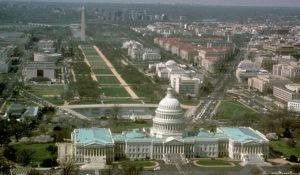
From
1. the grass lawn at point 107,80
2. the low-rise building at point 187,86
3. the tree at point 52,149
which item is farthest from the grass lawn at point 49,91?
the tree at point 52,149

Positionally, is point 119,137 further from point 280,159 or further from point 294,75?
point 294,75

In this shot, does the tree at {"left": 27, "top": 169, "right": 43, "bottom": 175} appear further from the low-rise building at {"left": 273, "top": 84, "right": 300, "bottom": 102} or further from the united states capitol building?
the low-rise building at {"left": 273, "top": 84, "right": 300, "bottom": 102}

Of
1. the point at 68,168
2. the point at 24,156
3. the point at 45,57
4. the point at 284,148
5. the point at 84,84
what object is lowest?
the point at 284,148

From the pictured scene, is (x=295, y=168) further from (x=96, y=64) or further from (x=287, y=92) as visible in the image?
(x=96, y=64)

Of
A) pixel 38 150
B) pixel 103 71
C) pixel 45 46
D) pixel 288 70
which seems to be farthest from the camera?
pixel 45 46

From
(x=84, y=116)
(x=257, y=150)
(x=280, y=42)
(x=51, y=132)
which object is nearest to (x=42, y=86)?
(x=84, y=116)

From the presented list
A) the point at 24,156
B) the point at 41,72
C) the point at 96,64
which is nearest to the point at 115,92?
the point at 41,72

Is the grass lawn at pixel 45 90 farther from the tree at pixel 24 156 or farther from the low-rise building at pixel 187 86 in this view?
the tree at pixel 24 156
